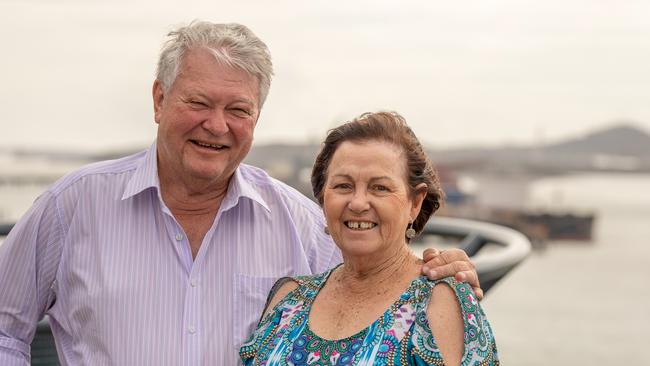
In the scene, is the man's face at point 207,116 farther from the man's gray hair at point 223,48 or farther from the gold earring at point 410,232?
the gold earring at point 410,232

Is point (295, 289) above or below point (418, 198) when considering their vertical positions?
below

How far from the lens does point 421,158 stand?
7.68ft

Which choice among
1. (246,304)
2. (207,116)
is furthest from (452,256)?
(207,116)

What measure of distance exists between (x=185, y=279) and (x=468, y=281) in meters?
0.81

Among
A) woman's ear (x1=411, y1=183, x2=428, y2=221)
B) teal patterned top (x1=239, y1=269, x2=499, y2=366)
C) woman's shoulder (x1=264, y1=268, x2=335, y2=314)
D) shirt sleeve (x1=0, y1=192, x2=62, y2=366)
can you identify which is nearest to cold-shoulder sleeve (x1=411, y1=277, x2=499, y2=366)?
teal patterned top (x1=239, y1=269, x2=499, y2=366)

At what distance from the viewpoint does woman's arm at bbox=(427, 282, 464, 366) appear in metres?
2.11

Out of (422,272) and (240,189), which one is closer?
(422,272)

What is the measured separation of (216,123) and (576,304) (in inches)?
1455

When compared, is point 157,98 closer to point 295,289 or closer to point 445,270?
point 295,289

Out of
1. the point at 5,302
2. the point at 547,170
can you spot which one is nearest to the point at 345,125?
the point at 5,302

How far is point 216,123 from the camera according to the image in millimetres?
2523

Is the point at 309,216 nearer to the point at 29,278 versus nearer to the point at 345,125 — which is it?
the point at 345,125

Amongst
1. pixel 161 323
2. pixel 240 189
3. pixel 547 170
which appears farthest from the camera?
pixel 547 170

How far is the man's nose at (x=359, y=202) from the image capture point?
2233 mm
